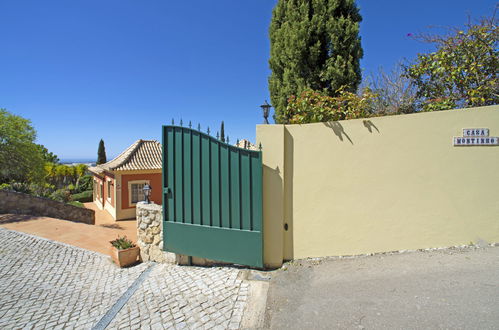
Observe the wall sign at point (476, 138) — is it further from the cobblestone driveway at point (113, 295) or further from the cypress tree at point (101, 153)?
the cypress tree at point (101, 153)

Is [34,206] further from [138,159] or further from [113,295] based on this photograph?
[113,295]

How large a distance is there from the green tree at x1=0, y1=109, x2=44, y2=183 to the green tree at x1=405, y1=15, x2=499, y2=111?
16.3 m

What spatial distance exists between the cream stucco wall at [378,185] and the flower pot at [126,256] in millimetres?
3371

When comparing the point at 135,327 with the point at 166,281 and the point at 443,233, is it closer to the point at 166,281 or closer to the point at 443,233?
the point at 166,281

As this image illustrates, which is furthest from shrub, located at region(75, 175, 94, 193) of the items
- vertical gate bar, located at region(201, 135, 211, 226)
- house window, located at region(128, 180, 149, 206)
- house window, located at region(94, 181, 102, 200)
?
vertical gate bar, located at region(201, 135, 211, 226)

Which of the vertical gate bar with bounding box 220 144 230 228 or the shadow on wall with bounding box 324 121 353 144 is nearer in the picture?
the shadow on wall with bounding box 324 121 353 144

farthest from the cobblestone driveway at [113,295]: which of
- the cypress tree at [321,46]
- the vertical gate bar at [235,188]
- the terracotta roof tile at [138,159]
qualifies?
the terracotta roof tile at [138,159]

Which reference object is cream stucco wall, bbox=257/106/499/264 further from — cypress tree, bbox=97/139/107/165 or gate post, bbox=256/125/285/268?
cypress tree, bbox=97/139/107/165

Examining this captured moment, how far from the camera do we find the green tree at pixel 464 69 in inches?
171

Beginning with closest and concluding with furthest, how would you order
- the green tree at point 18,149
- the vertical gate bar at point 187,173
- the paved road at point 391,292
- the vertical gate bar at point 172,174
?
1. the paved road at point 391,292
2. the vertical gate bar at point 187,173
3. the vertical gate bar at point 172,174
4. the green tree at point 18,149

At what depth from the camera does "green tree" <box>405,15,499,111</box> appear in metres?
4.36

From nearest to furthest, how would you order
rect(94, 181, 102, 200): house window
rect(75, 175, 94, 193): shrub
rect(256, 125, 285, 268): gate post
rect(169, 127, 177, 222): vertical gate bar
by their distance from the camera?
rect(256, 125, 285, 268): gate post, rect(169, 127, 177, 222): vertical gate bar, rect(94, 181, 102, 200): house window, rect(75, 175, 94, 193): shrub

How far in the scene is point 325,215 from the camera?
402 cm

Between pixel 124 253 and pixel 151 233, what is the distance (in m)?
0.91
